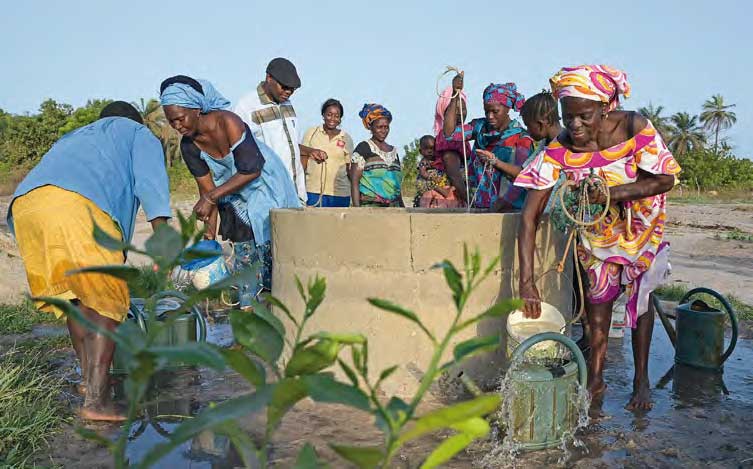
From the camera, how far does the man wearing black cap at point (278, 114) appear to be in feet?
16.5

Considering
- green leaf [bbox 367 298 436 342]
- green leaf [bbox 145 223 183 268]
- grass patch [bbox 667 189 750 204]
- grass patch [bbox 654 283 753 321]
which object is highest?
green leaf [bbox 145 223 183 268]

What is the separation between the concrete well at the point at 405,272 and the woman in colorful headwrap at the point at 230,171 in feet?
2.09

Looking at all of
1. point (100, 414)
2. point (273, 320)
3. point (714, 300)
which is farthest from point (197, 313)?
point (714, 300)

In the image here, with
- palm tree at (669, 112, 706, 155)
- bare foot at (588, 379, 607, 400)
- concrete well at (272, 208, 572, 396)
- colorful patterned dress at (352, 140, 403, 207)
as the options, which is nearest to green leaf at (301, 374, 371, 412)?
concrete well at (272, 208, 572, 396)

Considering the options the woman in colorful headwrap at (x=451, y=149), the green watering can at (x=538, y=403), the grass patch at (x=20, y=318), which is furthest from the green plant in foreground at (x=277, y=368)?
the grass patch at (x=20, y=318)

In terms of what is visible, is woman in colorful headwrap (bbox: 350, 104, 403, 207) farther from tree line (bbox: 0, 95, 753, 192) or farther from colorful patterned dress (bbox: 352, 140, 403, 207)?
tree line (bbox: 0, 95, 753, 192)

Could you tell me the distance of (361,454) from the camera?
717mm

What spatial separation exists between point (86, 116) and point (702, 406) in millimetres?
27222

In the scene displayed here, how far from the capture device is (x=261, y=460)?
2.83 feet

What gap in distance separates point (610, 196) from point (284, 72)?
8.99 feet

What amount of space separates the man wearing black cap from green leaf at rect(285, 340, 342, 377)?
429 cm

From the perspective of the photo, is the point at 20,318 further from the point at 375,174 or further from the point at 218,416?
the point at 218,416

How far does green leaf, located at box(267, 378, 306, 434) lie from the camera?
818 mm

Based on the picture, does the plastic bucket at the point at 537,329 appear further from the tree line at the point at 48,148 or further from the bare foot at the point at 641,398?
the tree line at the point at 48,148
